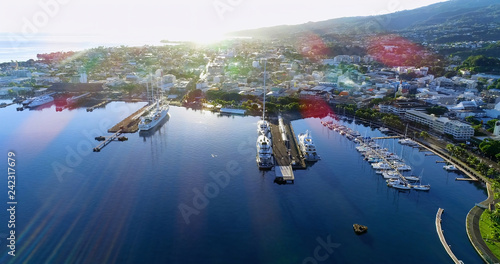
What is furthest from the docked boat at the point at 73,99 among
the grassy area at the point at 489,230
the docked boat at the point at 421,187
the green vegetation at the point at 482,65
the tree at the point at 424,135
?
the green vegetation at the point at 482,65

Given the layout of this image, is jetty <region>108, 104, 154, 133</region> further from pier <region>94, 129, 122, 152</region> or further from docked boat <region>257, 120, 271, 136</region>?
docked boat <region>257, 120, 271, 136</region>

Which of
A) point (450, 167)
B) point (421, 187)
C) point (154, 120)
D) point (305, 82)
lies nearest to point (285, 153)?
point (421, 187)

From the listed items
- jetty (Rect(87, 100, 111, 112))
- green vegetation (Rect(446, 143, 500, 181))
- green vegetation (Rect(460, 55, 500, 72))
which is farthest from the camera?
green vegetation (Rect(460, 55, 500, 72))

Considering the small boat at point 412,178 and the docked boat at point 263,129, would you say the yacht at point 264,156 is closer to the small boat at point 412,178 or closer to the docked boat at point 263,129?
the docked boat at point 263,129

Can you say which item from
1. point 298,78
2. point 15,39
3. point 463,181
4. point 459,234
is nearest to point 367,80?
point 298,78

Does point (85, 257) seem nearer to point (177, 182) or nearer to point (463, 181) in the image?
point (177, 182)

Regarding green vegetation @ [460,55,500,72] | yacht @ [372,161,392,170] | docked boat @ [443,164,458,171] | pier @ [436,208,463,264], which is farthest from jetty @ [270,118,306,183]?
green vegetation @ [460,55,500,72]
